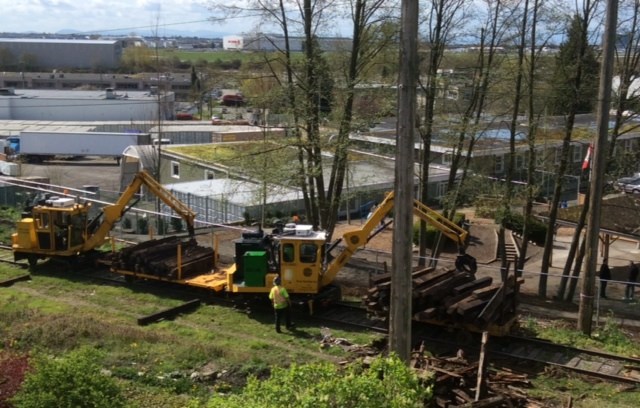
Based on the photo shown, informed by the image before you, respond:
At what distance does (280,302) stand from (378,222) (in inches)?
133

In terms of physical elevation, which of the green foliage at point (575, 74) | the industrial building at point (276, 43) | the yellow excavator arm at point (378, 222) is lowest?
the yellow excavator arm at point (378, 222)

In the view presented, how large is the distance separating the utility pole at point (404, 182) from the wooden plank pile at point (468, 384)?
1.16 m

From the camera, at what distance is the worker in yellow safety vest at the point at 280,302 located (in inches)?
721

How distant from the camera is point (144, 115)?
297 feet

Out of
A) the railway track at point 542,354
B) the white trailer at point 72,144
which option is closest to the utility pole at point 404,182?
the railway track at point 542,354

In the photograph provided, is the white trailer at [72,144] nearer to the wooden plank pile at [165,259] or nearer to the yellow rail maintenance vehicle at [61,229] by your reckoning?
the yellow rail maintenance vehicle at [61,229]

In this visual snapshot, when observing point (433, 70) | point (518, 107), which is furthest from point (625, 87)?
point (433, 70)

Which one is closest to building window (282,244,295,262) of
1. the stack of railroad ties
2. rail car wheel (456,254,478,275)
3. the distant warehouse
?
the stack of railroad ties

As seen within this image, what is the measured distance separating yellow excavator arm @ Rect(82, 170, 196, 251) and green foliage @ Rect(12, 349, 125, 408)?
43.0 ft

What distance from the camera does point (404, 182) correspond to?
11086mm

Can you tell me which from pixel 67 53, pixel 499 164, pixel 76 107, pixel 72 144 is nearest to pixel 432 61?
pixel 499 164

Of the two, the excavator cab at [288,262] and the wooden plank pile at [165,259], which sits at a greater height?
the excavator cab at [288,262]

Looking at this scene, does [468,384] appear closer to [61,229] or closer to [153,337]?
[153,337]

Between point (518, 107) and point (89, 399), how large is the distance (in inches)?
803
